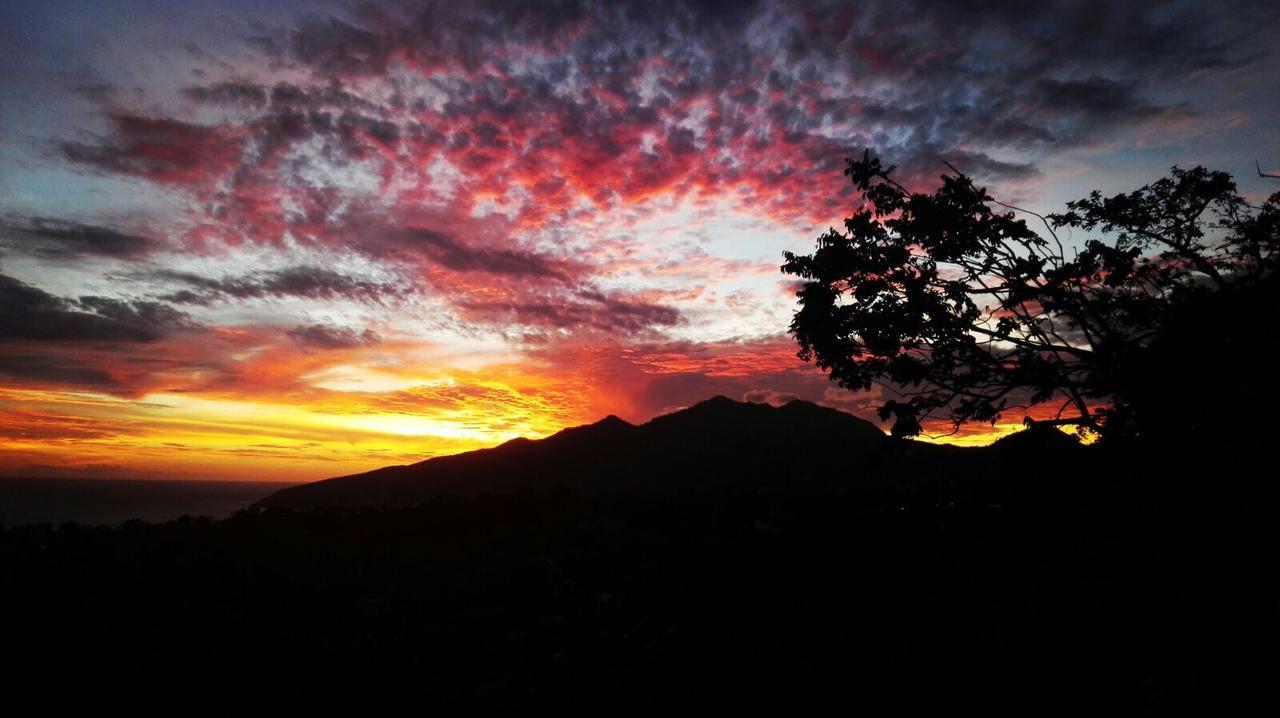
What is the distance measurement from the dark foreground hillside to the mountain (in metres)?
89.8

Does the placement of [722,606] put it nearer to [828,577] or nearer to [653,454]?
[828,577]

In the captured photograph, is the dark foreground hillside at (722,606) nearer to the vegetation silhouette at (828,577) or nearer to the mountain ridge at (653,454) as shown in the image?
the vegetation silhouette at (828,577)

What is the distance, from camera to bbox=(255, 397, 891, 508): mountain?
113250mm

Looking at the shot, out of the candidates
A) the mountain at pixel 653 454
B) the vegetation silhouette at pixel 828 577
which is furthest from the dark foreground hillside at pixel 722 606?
the mountain at pixel 653 454

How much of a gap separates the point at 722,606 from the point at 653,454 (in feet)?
371

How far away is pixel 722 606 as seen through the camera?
11617 millimetres

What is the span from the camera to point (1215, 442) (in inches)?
417

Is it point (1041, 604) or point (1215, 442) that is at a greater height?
point (1215, 442)

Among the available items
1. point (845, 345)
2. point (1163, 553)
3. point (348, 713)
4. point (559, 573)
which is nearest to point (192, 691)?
point (348, 713)

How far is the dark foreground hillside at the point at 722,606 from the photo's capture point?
22.2 ft

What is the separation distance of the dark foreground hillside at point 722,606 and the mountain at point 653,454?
295 ft

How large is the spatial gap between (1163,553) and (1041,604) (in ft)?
5.38

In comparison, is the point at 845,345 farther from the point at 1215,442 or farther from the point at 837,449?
the point at 837,449

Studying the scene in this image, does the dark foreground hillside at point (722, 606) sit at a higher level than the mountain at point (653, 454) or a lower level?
→ lower
